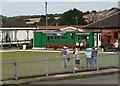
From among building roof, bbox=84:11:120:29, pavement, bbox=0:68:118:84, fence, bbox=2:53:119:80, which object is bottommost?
pavement, bbox=0:68:118:84

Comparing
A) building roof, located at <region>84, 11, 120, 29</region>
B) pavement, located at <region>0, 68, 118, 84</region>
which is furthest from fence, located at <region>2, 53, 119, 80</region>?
building roof, located at <region>84, 11, 120, 29</region>

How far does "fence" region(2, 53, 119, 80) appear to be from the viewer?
17.9 meters

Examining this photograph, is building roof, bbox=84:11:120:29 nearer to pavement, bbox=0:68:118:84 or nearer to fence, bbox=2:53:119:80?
fence, bbox=2:53:119:80

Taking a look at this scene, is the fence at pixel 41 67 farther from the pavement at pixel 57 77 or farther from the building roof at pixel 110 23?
the building roof at pixel 110 23

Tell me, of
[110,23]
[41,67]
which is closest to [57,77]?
[41,67]

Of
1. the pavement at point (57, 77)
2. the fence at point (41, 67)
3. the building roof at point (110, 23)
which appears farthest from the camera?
the building roof at point (110, 23)

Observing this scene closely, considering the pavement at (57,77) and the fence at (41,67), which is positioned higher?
the fence at (41,67)

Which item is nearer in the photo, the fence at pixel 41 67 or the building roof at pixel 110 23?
the fence at pixel 41 67

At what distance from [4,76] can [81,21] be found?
395 ft

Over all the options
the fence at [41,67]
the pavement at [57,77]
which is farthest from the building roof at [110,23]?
the pavement at [57,77]

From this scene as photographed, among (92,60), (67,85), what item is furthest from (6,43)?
(67,85)

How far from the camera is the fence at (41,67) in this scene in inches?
706

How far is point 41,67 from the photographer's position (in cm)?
1964

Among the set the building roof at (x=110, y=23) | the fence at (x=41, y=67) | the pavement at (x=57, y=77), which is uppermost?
the building roof at (x=110, y=23)
